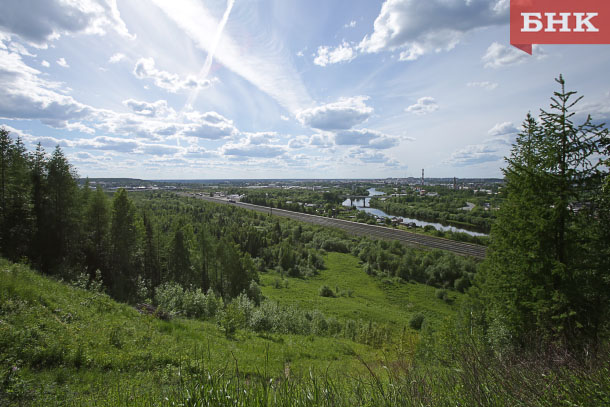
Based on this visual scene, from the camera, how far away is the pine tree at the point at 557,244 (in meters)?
8.27

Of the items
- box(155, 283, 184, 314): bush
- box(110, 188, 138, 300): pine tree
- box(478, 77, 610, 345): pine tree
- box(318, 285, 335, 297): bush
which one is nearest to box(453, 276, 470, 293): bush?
box(318, 285, 335, 297): bush

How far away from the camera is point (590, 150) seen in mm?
8836

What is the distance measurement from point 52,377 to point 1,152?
81.6ft

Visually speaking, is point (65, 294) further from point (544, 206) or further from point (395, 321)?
point (395, 321)

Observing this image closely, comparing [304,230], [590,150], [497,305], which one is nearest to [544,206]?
[590,150]

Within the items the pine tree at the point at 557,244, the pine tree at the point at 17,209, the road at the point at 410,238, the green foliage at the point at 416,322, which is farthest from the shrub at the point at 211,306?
the road at the point at 410,238

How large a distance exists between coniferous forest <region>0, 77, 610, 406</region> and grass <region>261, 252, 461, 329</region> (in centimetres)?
445

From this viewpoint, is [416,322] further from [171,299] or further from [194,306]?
[171,299]

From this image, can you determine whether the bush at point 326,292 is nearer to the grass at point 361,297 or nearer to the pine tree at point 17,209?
the grass at point 361,297

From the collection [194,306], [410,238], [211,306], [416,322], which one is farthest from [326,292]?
[410,238]

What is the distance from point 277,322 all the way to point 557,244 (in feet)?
55.3

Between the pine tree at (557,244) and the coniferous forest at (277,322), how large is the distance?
0.05 metres

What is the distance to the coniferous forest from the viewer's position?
341 centimetres

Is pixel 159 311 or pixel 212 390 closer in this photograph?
pixel 212 390
